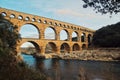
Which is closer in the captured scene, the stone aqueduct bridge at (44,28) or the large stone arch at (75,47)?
the stone aqueduct bridge at (44,28)

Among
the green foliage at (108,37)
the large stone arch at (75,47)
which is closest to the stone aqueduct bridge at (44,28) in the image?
the large stone arch at (75,47)

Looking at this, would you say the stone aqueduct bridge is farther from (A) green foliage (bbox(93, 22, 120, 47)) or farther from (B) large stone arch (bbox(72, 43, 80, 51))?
(A) green foliage (bbox(93, 22, 120, 47))

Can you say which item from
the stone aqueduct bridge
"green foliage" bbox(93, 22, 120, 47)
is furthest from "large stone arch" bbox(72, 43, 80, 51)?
"green foliage" bbox(93, 22, 120, 47)

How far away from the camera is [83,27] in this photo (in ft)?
268

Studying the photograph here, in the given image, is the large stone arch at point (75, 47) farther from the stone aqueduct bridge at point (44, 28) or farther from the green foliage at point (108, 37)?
the green foliage at point (108, 37)

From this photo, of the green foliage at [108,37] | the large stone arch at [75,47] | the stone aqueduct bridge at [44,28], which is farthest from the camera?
the large stone arch at [75,47]

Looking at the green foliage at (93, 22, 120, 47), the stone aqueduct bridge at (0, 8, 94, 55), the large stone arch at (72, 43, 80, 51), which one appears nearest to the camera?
the stone aqueduct bridge at (0, 8, 94, 55)

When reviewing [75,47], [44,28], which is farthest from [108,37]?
[44,28]

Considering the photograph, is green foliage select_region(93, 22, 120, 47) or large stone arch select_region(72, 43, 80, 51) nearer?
green foliage select_region(93, 22, 120, 47)

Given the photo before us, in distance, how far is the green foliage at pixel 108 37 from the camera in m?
69.3

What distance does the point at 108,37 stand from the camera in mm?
72250

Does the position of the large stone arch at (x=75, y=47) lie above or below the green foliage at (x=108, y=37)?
below

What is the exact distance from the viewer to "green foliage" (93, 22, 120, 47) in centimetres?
6931

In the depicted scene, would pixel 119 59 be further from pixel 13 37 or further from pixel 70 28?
pixel 13 37
